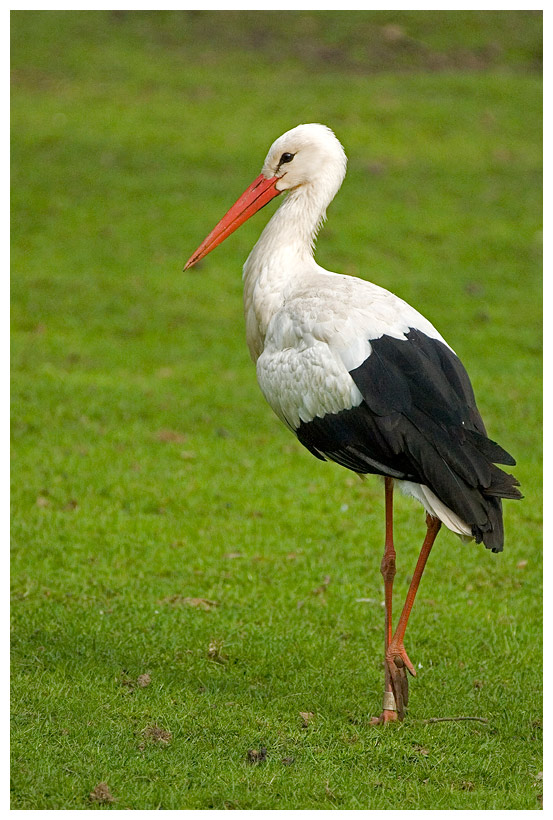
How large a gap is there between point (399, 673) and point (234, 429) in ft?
15.0

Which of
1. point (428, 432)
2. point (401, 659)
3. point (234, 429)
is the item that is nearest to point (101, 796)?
point (401, 659)

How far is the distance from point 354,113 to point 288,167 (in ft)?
38.2

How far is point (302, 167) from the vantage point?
18.4ft

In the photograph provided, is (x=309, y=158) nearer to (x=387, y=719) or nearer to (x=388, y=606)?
(x=388, y=606)

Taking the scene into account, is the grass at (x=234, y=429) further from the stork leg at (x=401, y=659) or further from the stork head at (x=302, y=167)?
the stork head at (x=302, y=167)

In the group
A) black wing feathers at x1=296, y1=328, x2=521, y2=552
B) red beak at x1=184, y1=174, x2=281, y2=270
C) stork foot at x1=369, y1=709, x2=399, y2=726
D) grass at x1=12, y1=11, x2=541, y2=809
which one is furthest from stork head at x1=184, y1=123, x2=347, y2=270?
stork foot at x1=369, y1=709, x2=399, y2=726

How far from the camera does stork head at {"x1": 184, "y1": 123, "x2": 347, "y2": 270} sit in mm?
5551

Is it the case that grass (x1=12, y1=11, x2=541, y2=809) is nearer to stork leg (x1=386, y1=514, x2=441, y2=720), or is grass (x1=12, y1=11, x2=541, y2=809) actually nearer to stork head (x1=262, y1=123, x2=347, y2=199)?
Result: stork leg (x1=386, y1=514, x2=441, y2=720)

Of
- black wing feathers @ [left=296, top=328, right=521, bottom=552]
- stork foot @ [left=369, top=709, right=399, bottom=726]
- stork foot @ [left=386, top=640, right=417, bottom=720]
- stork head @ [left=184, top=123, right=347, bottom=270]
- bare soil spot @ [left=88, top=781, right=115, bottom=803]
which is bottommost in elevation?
bare soil spot @ [left=88, top=781, right=115, bottom=803]

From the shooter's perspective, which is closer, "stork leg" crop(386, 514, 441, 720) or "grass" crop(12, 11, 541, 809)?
"grass" crop(12, 11, 541, 809)

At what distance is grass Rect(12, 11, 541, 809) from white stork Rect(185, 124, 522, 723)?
0.70 m

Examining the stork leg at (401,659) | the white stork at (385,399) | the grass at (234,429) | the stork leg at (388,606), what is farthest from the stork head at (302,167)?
the grass at (234,429)

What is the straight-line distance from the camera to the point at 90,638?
18.4 feet

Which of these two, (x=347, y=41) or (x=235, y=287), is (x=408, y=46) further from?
(x=235, y=287)
